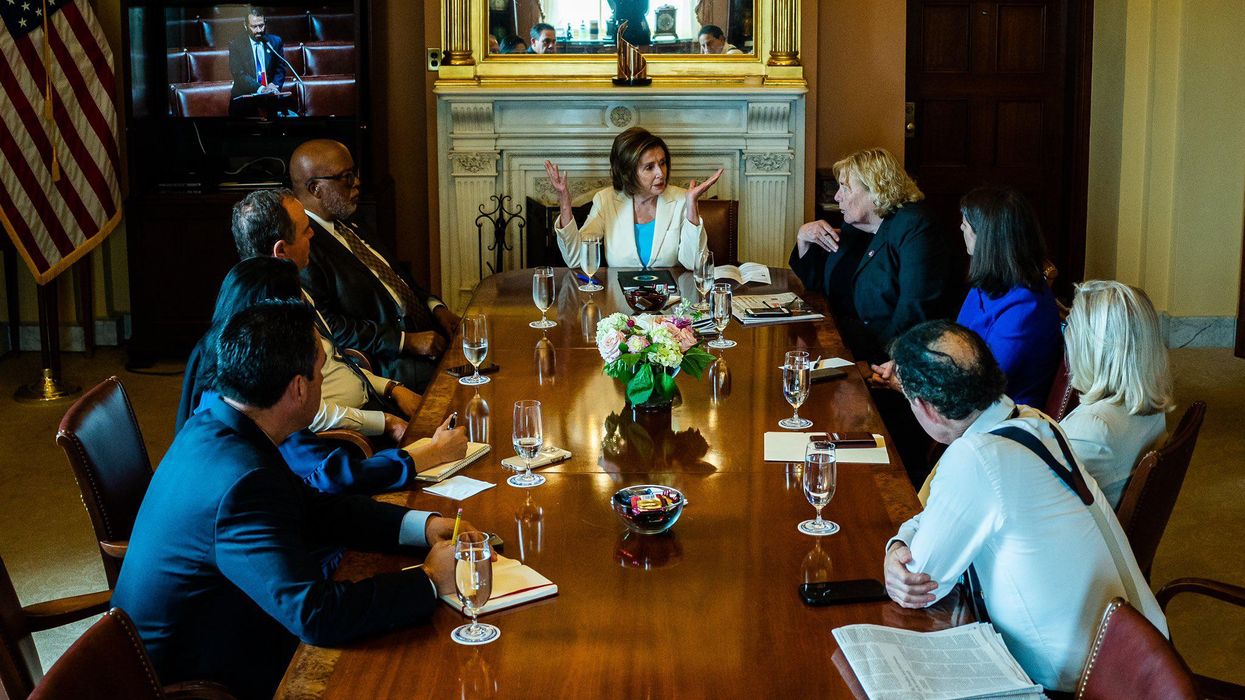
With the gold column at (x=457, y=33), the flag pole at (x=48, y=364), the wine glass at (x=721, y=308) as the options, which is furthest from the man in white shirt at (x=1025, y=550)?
the flag pole at (x=48, y=364)

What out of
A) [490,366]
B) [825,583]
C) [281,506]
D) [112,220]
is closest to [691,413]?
[490,366]

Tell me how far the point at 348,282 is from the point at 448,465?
1744 millimetres

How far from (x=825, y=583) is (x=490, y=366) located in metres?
1.68

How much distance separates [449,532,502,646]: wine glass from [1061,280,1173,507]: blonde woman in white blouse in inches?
54.6

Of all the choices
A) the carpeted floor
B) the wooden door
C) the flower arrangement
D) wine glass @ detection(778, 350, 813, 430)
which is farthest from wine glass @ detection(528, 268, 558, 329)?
the wooden door

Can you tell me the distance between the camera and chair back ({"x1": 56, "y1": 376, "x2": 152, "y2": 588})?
8.84 ft

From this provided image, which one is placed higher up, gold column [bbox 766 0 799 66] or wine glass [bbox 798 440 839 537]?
gold column [bbox 766 0 799 66]

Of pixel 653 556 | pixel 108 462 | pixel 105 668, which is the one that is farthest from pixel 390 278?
pixel 105 668

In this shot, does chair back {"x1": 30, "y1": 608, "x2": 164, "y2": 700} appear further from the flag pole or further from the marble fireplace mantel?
the marble fireplace mantel

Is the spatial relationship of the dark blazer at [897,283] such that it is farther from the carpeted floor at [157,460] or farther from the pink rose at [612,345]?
the pink rose at [612,345]

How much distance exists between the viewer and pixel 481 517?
2.47 metres

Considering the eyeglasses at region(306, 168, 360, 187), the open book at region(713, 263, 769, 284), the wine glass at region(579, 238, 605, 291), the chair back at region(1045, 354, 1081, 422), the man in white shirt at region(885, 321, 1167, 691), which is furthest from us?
the open book at region(713, 263, 769, 284)

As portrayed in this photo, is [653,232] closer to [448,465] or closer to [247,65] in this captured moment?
[247,65]

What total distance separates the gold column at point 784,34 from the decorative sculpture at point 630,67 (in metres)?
0.63
